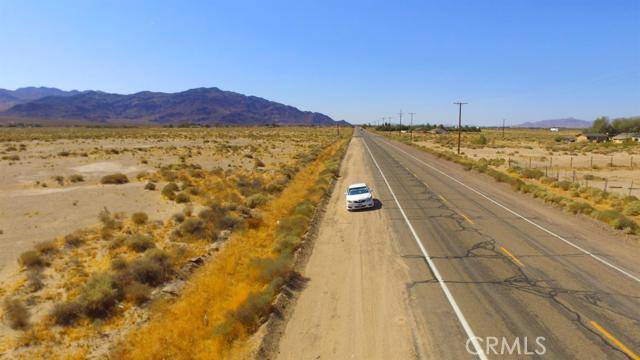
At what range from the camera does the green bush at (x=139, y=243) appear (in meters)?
18.3

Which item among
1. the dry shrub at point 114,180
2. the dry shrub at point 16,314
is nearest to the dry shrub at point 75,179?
the dry shrub at point 114,180

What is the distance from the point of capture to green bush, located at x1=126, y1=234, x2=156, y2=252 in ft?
60.0

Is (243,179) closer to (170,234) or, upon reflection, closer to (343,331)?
(170,234)

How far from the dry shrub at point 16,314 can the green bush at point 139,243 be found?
5452mm

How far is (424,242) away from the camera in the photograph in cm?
1772

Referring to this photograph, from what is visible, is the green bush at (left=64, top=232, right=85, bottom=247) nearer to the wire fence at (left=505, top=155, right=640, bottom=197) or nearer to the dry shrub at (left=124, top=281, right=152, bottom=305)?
the dry shrub at (left=124, top=281, right=152, bottom=305)

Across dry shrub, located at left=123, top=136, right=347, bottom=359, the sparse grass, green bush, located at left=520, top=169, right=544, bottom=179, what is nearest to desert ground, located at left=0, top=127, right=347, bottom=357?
dry shrub, located at left=123, top=136, right=347, bottom=359

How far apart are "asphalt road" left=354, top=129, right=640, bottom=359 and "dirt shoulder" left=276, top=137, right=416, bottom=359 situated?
53cm

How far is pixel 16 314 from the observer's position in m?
12.3

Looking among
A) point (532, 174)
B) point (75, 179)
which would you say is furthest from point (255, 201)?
point (532, 174)

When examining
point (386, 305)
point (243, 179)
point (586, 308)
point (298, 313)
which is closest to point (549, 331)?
point (586, 308)

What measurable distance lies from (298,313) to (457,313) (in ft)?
13.3

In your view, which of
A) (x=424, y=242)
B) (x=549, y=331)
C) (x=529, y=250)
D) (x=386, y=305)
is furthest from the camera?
(x=424, y=242)

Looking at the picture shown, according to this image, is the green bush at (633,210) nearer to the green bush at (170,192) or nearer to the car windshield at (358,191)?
the car windshield at (358,191)
